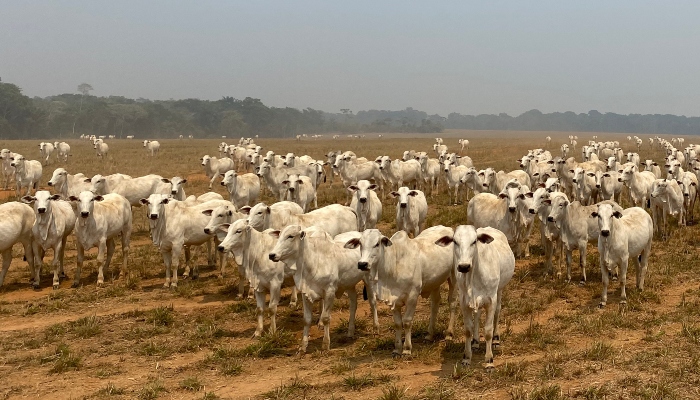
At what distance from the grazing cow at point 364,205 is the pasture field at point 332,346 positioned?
12.9 feet

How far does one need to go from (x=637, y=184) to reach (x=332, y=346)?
15.7 meters

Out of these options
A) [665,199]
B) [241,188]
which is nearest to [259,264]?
[241,188]

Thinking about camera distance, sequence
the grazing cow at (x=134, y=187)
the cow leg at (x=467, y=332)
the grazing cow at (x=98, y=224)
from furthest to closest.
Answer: the grazing cow at (x=134, y=187) → the grazing cow at (x=98, y=224) → the cow leg at (x=467, y=332)

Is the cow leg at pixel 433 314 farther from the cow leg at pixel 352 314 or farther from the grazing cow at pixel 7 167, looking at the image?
the grazing cow at pixel 7 167

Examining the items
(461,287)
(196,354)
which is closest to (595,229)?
(461,287)

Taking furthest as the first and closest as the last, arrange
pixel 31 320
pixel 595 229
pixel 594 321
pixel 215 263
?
pixel 215 263
pixel 595 229
pixel 31 320
pixel 594 321

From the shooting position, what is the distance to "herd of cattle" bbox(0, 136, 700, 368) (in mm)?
9023

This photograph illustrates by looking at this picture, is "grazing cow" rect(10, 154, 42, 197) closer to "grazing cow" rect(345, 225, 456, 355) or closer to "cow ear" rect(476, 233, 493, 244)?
"grazing cow" rect(345, 225, 456, 355)

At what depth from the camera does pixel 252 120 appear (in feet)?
516

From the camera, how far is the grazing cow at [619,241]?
1159 cm

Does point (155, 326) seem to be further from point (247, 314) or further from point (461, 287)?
point (461, 287)

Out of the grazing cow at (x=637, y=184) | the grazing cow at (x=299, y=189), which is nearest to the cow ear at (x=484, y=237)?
the grazing cow at (x=299, y=189)

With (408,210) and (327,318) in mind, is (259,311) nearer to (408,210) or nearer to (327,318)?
(327,318)

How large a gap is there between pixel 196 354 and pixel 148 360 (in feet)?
2.53
